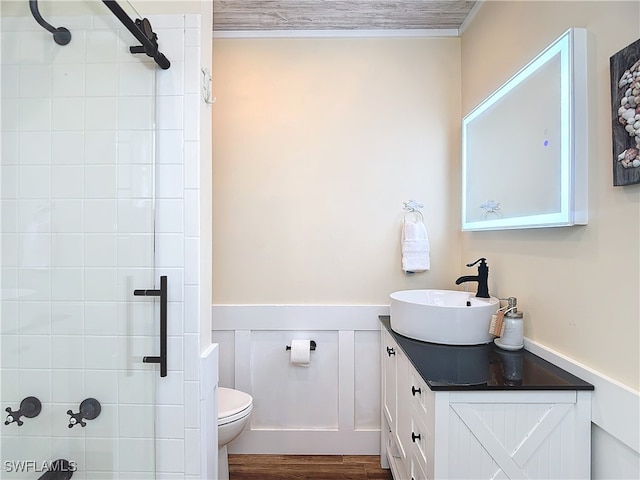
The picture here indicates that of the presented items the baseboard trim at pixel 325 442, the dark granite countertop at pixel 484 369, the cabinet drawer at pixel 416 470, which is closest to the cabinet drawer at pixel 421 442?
the cabinet drawer at pixel 416 470

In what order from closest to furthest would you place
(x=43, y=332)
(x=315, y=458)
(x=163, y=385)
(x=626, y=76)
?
(x=626, y=76)
(x=43, y=332)
(x=163, y=385)
(x=315, y=458)

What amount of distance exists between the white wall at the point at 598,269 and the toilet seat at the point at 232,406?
51.4 inches

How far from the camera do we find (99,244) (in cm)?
126

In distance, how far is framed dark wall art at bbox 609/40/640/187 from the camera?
969 millimetres

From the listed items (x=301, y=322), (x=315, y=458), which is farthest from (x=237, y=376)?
(x=315, y=458)

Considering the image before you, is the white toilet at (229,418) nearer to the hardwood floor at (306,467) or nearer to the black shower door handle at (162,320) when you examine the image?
the hardwood floor at (306,467)

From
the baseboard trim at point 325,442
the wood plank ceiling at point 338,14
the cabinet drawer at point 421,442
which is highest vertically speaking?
the wood plank ceiling at point 338,14

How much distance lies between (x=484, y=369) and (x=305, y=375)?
1.24 metres

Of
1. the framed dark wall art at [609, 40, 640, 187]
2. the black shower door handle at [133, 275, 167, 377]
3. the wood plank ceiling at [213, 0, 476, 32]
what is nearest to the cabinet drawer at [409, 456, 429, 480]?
the black shower door handle at [133, 275, 167, 377]

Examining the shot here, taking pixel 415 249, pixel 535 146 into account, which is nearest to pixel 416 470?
pixel 415 249

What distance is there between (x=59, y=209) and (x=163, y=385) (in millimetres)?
692

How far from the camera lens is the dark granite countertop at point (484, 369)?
1.15m

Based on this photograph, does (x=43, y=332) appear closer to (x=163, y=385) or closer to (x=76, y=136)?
(x=163, y=385)

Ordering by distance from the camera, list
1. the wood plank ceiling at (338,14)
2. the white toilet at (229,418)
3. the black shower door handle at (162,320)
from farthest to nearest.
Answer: the wood plank ceiling at (338,14) → the white toilet at (229,418) → the black shower door handle at (162,320)
